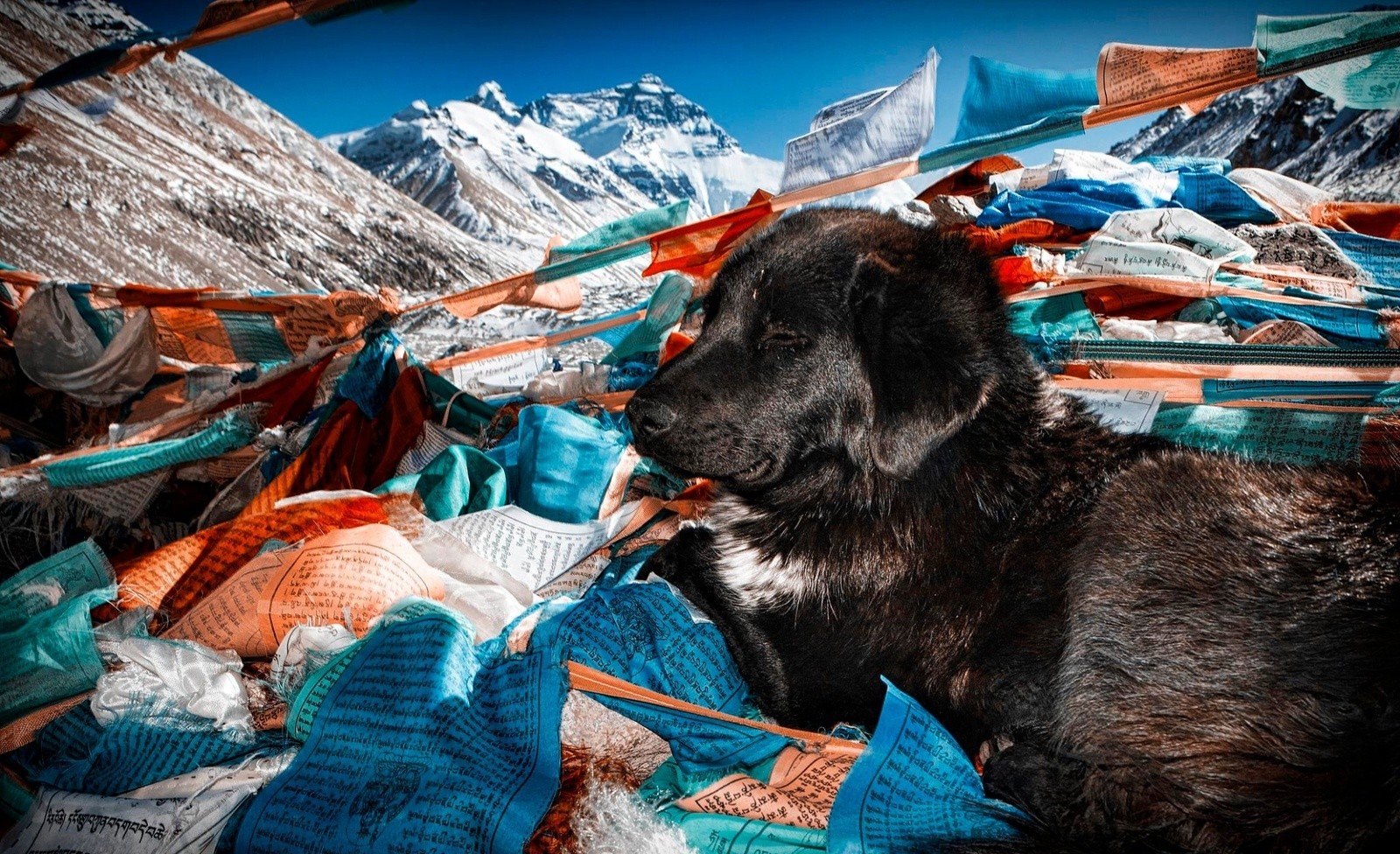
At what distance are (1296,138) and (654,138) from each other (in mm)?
7591

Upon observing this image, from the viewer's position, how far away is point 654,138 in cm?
1106

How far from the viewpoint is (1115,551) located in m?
1.32

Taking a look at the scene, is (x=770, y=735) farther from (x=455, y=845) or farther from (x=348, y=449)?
(x=348, y=449)

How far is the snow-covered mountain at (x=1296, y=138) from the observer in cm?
525

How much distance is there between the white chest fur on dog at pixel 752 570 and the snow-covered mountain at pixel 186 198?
159 inches

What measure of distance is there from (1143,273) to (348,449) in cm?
312

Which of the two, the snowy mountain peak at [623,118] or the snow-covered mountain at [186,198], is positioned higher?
the snowy mountain peak at [623,118]

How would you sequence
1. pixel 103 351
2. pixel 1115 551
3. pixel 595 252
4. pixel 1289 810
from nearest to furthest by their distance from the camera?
pixel 1289 810, pixel 1115 551, pixel 595 252, pixel 103 351

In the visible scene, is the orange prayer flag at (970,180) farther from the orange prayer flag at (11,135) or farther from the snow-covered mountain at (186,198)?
the orange prayer flag at (11,135)

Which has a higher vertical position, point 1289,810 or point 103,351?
point 103,351

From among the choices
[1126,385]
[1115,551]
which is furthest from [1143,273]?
[1115,551]

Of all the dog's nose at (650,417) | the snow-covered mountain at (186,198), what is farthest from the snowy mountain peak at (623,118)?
the dog's nose at (650,417)

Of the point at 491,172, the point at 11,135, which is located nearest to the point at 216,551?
the point at 11,135

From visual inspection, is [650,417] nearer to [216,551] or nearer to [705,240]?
[216,551]
